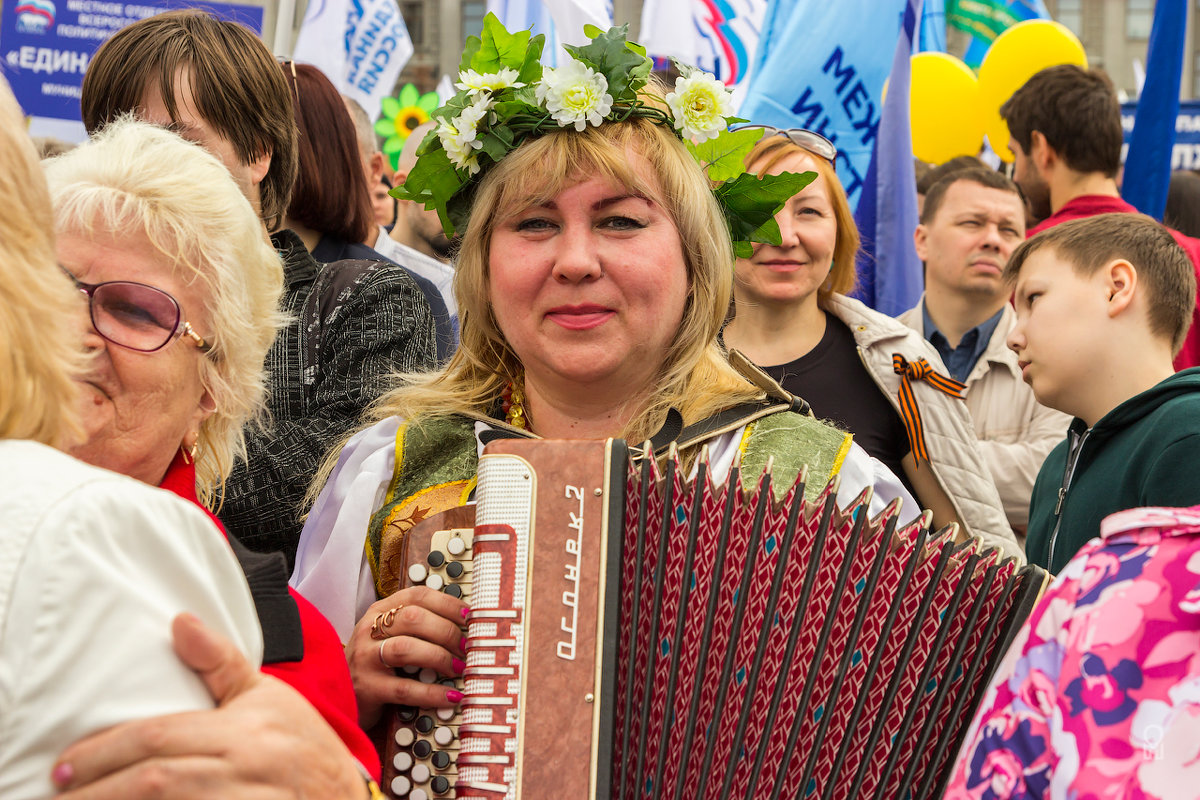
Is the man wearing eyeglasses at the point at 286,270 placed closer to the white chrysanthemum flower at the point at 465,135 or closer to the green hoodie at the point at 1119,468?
the white chrysanthemum flower at the point at 465,135

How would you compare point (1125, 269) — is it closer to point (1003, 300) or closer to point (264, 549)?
point (1003, 300)

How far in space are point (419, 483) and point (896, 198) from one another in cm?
348

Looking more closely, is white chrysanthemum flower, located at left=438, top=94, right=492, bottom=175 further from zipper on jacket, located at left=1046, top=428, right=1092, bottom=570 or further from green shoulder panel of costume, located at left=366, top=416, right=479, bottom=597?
zipper on jacket, located at left=1046, top=428, right=1092, bottom=570

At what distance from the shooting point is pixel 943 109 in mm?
8102

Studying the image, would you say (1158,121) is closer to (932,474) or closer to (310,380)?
(932,474)

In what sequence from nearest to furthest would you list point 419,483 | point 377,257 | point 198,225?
point 198,225
point 419,483
point 377,257

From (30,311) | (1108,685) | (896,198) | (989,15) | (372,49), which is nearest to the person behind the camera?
(30,311)

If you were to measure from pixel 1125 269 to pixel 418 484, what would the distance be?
1799 mm

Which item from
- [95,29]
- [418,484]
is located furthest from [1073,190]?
[95,29]

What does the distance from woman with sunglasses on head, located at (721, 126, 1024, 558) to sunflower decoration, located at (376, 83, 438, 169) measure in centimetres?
762

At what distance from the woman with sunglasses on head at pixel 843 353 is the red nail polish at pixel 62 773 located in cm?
271

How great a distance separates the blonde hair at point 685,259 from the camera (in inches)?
96.3

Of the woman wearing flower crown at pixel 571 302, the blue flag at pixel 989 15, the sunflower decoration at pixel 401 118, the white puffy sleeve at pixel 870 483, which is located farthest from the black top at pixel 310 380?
the sunflower decoration at pixel 401 118

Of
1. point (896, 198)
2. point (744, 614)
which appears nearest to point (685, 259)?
point (744, 614)
